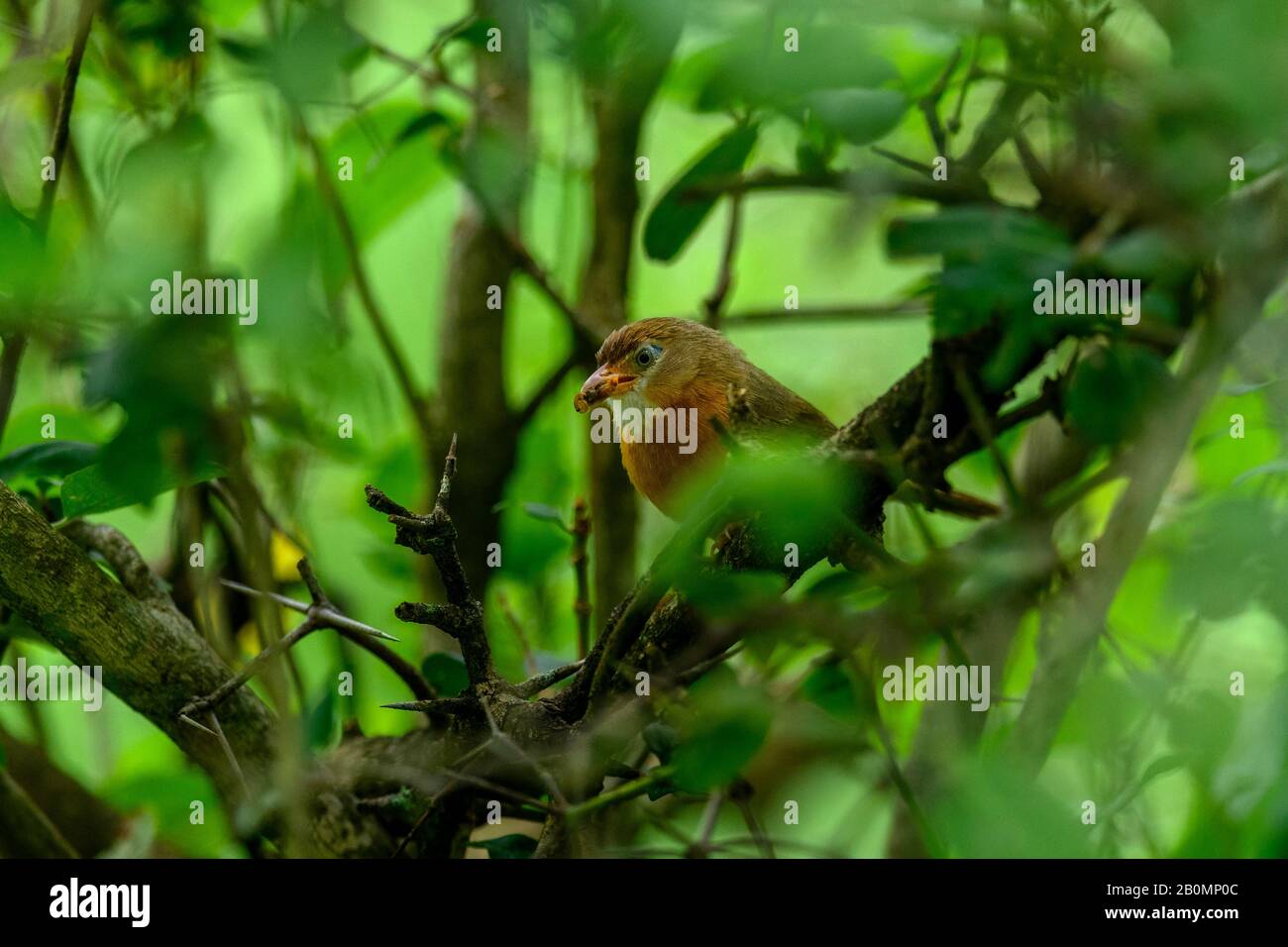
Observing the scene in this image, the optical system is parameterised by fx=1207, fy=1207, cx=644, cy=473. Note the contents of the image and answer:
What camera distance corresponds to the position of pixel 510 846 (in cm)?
188

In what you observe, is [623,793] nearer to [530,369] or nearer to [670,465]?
[670,465]

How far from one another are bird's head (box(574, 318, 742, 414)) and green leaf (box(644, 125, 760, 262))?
0.71 m

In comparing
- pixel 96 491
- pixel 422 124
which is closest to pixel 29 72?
pixel 422 124

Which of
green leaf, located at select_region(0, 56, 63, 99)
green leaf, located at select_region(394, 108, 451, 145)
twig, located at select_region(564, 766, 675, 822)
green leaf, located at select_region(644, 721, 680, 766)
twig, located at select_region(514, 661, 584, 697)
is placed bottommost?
twig, located at select_region(564, 766, 675, 822)

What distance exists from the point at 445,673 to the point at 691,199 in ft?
3.05

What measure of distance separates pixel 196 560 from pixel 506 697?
114 centimetres

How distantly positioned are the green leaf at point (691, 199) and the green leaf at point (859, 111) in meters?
0.14

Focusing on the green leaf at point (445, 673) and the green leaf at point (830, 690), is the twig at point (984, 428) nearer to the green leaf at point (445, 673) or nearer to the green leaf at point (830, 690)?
the green leaf at point (830, 690)

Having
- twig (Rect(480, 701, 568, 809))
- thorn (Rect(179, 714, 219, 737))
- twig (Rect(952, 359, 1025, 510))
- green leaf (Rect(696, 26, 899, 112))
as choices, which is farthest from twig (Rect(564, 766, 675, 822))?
green leaf (Rect(696, 26, 899, 112))

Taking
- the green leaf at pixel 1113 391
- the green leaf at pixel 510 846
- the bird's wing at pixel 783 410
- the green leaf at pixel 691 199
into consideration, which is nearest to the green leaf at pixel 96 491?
the green leaf at pixel 510 846

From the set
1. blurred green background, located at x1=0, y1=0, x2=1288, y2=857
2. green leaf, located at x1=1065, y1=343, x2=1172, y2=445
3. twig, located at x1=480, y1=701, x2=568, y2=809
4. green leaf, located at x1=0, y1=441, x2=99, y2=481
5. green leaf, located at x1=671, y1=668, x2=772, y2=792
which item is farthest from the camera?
green leaf, located at x1=0, y1=441, x2=99, y2=481

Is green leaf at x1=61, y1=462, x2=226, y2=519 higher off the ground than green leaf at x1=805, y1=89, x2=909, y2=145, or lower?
lower

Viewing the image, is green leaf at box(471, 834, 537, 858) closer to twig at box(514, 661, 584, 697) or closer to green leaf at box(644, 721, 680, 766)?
twig at box(514, 661, 584, 697)

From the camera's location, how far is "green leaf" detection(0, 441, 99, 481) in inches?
77.6
